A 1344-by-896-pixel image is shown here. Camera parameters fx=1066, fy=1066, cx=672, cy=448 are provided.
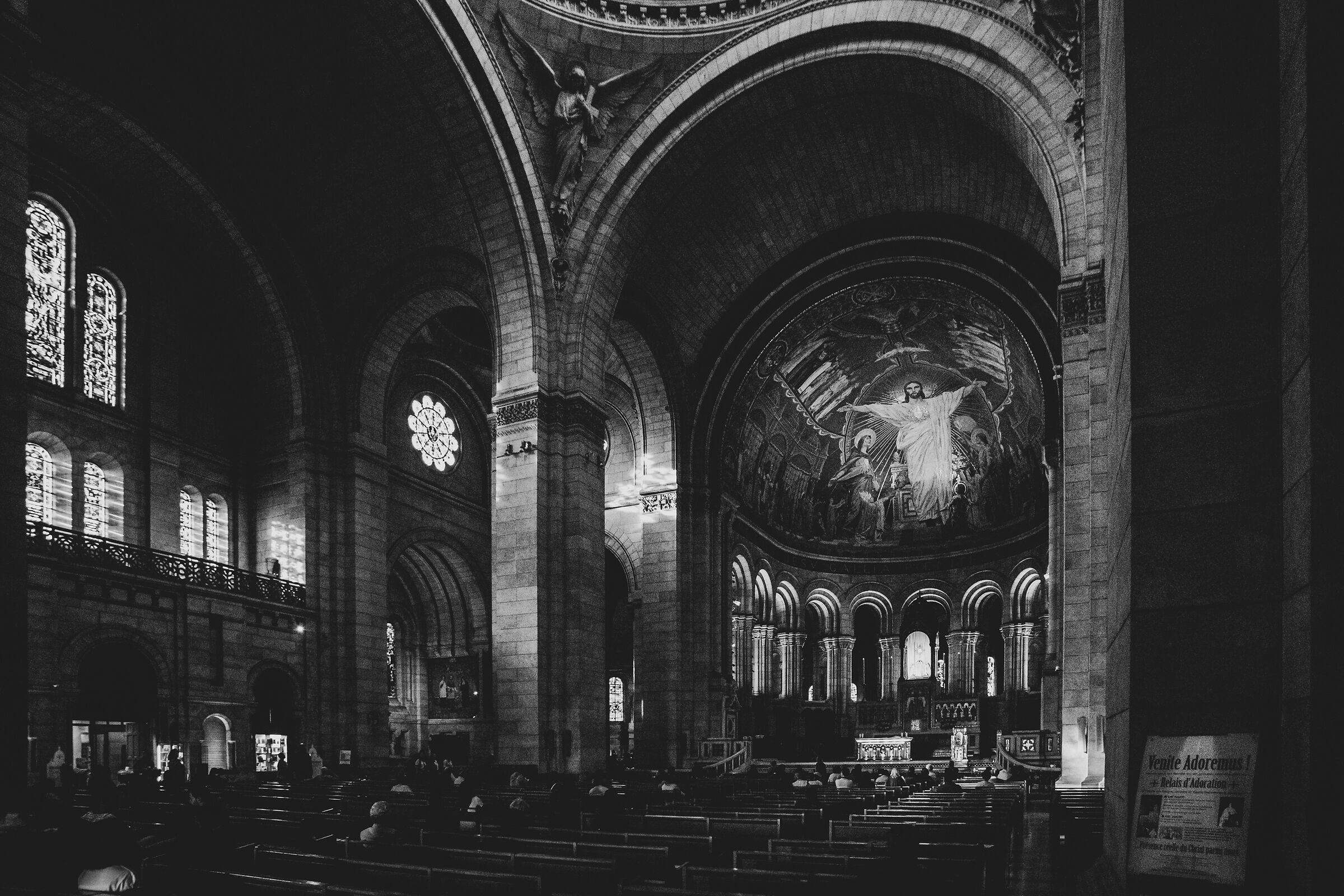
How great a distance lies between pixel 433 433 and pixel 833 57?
633 inches

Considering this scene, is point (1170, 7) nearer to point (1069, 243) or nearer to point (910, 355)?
point (1069, 243)

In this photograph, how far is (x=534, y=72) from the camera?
23.7m

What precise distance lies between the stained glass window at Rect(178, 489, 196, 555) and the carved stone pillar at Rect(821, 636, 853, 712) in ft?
88.0

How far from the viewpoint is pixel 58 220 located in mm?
22406

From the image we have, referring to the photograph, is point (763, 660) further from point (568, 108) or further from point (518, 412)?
point (568, 108)

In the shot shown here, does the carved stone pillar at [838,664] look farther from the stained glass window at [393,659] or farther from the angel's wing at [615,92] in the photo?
the angel's wing at [615,92]

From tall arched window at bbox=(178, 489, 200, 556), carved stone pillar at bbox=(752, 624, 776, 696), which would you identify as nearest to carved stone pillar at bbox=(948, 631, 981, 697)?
carved stone pillar at bbox=(752, 624, 776, 696)

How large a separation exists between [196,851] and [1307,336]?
782 centimetres

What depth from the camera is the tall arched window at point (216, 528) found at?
2561cm

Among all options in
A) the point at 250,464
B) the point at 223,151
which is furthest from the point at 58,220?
the point at 250,464

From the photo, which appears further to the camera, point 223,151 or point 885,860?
point 223,151

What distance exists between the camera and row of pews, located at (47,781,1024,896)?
5605 mm

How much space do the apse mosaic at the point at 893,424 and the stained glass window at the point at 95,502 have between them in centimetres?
1734

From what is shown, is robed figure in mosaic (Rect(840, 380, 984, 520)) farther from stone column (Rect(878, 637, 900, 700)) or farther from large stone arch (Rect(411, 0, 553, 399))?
large stone arch (Rect(411, 0, 553, 399))
